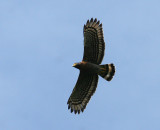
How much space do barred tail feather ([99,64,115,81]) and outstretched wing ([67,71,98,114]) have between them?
66 centimetres

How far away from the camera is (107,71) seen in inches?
1023

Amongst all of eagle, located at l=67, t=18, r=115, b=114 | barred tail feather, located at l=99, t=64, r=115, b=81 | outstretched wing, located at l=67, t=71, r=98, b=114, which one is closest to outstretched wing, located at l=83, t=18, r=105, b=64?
eagle, located at l=67, t=18, r=115, b=114

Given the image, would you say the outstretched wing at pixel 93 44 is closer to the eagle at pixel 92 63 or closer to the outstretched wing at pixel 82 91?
the eagle at pixel 92 63

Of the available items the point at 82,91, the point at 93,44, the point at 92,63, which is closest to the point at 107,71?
the point at 92,63

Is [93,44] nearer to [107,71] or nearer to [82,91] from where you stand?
[107,71]

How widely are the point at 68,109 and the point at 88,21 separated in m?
5.21

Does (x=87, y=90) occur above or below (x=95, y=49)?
below

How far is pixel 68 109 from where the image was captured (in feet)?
89.7

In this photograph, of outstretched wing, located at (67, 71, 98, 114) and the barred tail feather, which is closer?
the barred tail feather

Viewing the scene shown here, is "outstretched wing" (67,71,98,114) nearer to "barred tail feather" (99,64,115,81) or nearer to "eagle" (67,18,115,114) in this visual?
"eagle" (67,18,115,114)

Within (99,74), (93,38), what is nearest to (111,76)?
(99,74)

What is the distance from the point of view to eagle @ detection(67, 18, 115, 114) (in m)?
26.0

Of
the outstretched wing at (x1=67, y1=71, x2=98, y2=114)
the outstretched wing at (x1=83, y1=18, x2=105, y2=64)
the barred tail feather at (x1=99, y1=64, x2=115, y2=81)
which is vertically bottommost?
the outstretched wing at (x1=67, y1=71, x2=98, y2=114)

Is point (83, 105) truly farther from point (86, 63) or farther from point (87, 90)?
point (86, 63)
